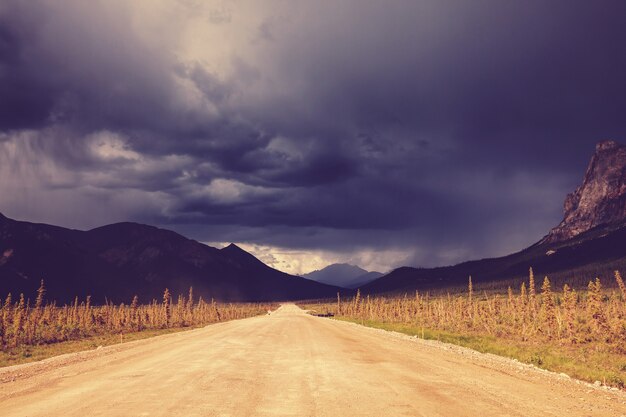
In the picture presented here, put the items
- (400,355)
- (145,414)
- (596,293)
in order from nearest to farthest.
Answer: (145,414)
(400,355)
(596,293)

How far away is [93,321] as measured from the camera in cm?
6750

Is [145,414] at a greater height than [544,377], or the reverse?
[145,414]

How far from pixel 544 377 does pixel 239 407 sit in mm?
13108

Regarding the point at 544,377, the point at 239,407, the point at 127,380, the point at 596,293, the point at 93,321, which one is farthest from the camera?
the point at 93,321

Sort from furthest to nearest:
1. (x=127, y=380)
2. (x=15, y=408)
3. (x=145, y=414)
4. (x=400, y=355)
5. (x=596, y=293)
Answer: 1. (x=596, y=293)
2. (x=400, y=355)
3. (x=127, y=380)
4. (x=15, y=408)
5. (x=145, y=414)

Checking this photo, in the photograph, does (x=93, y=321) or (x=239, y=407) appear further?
(x=93, y=321)

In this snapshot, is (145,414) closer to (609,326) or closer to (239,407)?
(239,407)

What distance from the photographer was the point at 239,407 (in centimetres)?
980

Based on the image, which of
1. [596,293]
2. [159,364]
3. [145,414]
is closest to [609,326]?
[596,293]

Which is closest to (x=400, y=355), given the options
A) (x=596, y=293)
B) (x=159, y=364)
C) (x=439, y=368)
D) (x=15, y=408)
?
(x=439, y=368)

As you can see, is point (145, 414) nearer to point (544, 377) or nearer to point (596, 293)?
point (544, 377)

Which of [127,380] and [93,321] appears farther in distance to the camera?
[93,321]

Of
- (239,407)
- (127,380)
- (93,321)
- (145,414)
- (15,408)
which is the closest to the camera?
(145,414)

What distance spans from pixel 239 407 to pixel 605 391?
500 inches
